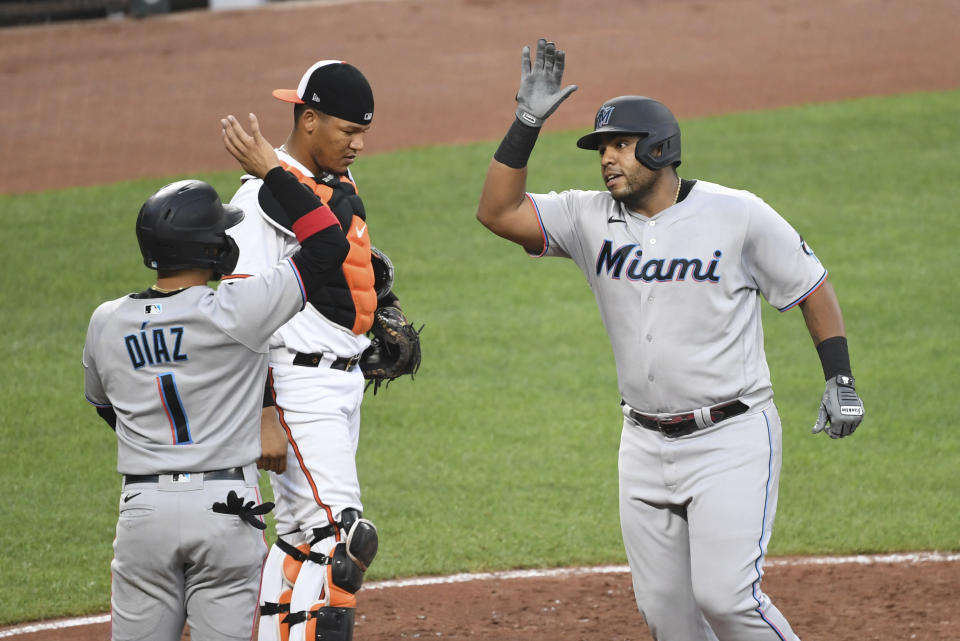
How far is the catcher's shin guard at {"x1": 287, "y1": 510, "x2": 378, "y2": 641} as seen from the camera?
14.7ft

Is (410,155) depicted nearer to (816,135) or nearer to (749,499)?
(816,135)

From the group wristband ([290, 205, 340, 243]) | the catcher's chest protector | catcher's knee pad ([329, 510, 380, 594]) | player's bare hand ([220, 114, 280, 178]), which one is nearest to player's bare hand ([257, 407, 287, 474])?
catcher's knee pad ([329, 510, 380, 594])

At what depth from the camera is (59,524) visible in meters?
7.20

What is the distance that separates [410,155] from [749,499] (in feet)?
38.6

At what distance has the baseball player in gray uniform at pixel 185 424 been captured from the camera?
149 inches

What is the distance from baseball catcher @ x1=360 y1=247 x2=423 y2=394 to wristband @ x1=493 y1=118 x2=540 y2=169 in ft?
2.65

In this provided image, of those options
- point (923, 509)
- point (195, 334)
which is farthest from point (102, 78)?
point (195, 334)

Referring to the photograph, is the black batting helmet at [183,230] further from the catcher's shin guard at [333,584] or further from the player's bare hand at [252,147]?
the catcher's shin guard at [333,584]

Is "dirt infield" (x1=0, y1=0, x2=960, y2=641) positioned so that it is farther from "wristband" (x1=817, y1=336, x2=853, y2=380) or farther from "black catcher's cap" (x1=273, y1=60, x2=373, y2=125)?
"wristband" (x1=817, y1=336, x2=853, y2=380)

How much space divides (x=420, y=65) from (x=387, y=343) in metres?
14.5

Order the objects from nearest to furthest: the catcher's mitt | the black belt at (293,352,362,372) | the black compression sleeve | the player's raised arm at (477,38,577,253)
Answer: the black compression sleeve → the player's raised arm at (477,38,577,253) → the black belt at (293,352,362,372) → the catcher's mitt

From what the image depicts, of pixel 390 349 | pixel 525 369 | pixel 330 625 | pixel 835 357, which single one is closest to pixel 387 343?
pixel 390 349

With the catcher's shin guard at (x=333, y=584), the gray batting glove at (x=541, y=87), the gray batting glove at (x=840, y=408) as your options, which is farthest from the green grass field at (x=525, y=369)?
the gray batting glove at (x=541, y=87)

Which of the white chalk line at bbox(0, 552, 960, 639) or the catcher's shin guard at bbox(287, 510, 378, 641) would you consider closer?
the catcher's shin guard at bbox(287, 510, 378, 641)
